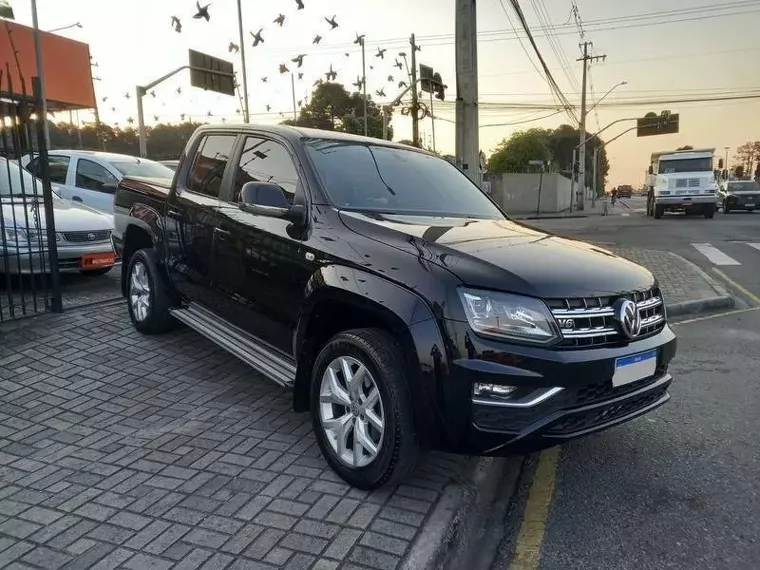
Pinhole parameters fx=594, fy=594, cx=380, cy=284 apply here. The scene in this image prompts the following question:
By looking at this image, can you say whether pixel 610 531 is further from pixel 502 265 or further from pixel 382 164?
pixel 382 164

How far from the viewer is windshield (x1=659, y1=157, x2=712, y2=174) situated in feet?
80.7

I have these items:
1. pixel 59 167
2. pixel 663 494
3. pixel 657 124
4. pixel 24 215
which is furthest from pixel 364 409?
pixel 657 124

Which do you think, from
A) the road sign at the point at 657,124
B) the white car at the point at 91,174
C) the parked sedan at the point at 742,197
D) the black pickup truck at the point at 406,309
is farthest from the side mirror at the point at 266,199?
the road sign at the point at 657,124

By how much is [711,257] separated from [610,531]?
1107cm

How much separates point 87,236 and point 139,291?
2070 mm

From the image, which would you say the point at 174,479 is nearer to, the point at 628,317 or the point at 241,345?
the point at 241,345

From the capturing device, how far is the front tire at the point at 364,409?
2742 millimetres

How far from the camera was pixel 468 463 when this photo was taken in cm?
340

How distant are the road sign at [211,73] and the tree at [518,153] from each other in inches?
1068

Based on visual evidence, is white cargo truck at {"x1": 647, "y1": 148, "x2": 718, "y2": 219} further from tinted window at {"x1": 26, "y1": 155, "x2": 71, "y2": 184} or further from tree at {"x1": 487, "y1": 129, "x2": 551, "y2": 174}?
tinted window at {"x1": 26, "y1": 155, "x2": 71, "y2": 184}

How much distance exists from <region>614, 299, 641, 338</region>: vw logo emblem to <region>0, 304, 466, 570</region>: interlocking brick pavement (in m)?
1.18

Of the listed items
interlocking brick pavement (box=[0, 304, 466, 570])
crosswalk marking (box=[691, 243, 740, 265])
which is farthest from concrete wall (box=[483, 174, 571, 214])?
interlocking brick pavement (box=[0, 304, 466, 570])

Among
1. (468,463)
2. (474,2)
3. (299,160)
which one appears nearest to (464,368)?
(468,463)

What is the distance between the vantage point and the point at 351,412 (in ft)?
9.95
